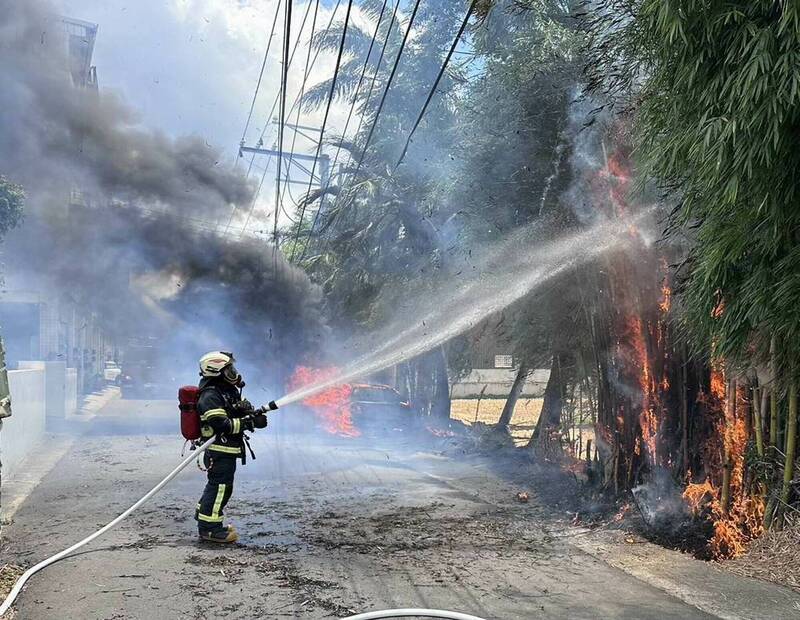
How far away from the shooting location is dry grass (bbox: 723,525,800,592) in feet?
16.6

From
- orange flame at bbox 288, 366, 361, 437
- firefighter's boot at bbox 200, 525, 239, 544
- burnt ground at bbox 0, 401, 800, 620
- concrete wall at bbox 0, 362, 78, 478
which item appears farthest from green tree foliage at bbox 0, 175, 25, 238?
firefighter's boot at bbox 200, 525, 239, 544

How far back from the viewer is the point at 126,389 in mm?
28500

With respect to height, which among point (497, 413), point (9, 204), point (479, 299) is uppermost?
point (9, 204)

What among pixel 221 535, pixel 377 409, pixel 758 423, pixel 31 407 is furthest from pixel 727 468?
pixel 31 407

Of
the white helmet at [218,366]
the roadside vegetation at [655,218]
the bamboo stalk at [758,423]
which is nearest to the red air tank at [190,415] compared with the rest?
the white helmet at [218,366]

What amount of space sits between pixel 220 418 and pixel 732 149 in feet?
15.0

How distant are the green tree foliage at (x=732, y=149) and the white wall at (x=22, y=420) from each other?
28.7ft

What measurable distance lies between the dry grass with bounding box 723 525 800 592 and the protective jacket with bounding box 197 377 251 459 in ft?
13.9

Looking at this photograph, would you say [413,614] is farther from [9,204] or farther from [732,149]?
[9,204]

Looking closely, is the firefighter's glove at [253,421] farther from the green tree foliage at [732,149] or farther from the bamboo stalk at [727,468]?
the bamboo stalk at [727,468]

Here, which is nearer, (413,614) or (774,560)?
(413,614)

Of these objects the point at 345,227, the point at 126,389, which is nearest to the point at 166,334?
the point at 345,227

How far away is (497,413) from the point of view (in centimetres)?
2461

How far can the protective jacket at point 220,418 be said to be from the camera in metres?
6.30
